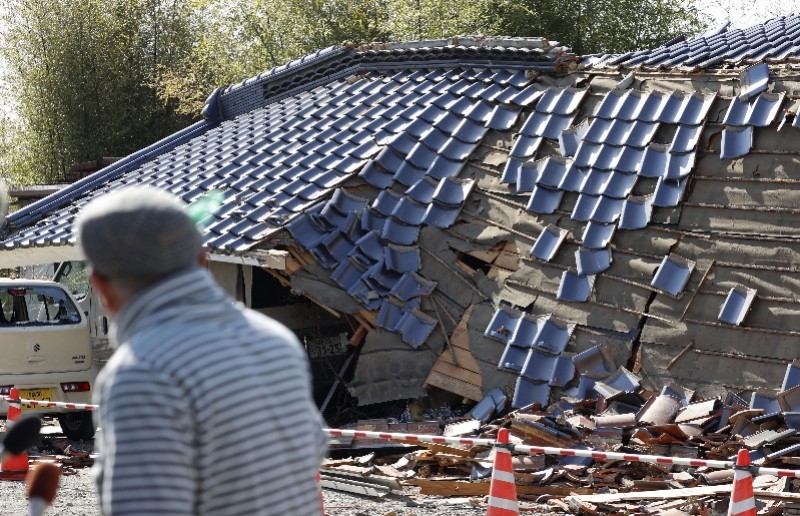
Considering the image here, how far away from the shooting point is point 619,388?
11664 mm

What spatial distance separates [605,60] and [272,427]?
474 inches

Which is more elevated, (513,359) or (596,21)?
(596,21)

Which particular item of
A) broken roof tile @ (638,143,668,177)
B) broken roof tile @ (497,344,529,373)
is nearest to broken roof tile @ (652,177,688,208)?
broken roof tile @ (638,143,668,177)

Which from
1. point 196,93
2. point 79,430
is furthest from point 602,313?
point 196,93

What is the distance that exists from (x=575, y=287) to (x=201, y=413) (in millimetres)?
9933

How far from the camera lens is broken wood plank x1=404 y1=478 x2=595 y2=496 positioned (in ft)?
33.7

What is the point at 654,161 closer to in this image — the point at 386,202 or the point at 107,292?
the point at 386,202

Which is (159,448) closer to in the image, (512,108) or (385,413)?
(385,413)

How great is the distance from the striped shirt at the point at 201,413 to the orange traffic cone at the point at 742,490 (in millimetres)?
4404

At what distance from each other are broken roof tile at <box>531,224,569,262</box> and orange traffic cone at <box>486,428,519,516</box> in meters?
5.31

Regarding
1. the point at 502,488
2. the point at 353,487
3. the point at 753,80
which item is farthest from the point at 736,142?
the point at 502,488

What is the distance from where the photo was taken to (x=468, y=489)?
1059 centimetres

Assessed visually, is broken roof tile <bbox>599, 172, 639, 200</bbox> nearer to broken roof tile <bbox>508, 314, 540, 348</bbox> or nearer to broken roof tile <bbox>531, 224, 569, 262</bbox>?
broken roof tile <bbox>531, 224, 569, 262</bbox>

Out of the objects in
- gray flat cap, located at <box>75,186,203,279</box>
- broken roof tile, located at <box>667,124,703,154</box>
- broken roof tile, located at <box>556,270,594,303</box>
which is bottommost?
broken roof tile, located at <box>556,270,594,303</box>
